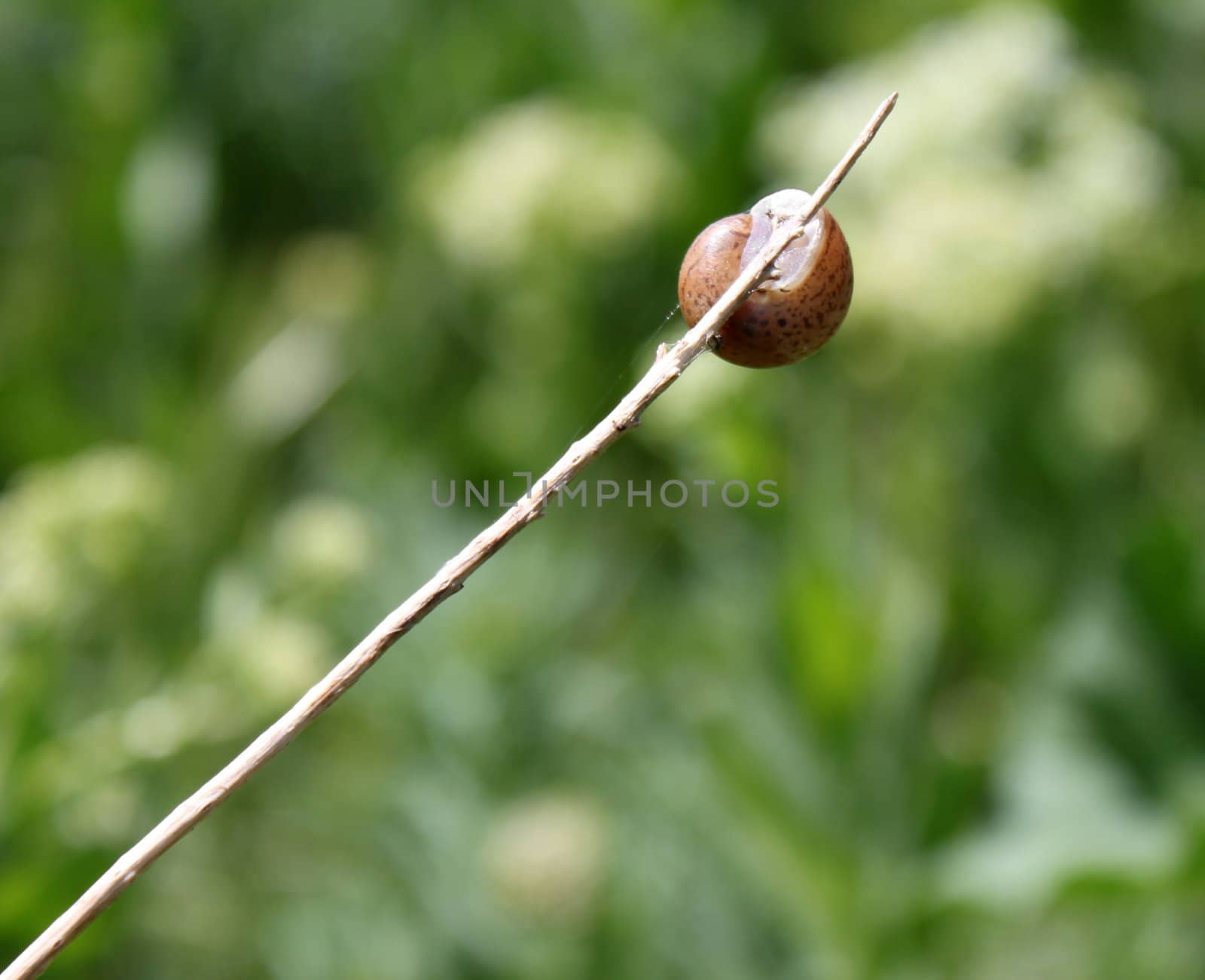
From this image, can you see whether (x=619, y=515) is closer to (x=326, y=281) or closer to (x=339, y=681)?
(x=326, y=281)

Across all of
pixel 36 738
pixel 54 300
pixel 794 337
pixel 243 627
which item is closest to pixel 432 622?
pixel 243 627

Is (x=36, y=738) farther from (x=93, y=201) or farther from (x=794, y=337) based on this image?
(x=93, y=201)

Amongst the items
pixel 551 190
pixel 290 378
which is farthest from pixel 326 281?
pixel 551 190

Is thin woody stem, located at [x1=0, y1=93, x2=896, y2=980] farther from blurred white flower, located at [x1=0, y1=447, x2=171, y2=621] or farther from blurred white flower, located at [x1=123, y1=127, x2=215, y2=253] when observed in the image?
blurred white flower, located at [x1=123, y1=127, x2=215, y2=253]

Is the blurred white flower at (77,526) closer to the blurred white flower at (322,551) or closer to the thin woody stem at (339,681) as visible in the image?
the blurred white flower at (322,551)

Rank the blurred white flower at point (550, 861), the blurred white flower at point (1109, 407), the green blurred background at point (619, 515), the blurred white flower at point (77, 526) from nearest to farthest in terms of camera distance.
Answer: the blurred white flower at point (77, 526) < the green blurred background at point (619, 515) < the blurred white flower at point (550, 861) < the blurred white flower at point (1109, 407)

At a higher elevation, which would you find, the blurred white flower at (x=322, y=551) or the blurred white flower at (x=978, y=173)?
the blurred white flower at (x=978, y=173)

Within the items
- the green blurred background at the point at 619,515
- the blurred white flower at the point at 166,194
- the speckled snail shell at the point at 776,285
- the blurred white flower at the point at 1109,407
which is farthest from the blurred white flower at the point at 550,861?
the blurred white flower at the point at 166,194

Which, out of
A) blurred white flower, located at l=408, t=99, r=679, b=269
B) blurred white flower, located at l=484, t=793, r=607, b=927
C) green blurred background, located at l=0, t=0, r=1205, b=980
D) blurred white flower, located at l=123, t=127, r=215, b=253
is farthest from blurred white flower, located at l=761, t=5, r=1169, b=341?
blurred white flower, located at l=123, t=127, r=215, b=253
